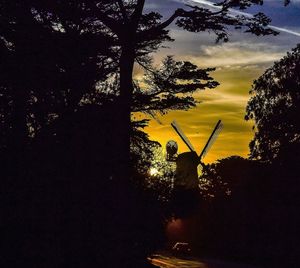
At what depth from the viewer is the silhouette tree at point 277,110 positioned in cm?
3844

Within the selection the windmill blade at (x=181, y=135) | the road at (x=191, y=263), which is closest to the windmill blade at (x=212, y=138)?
the windmill blade at (x=181, y=135)

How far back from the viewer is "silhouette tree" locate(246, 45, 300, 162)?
3844 centimetres

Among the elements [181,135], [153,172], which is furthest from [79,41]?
[181,135]

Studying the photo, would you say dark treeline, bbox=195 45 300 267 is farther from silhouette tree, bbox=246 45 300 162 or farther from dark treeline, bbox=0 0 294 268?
dark treeline, bbox=0 0 294 268

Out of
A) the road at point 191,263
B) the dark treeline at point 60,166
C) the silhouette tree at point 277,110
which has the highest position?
the silhouette tree at point 277,110

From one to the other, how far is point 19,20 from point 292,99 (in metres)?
25.0

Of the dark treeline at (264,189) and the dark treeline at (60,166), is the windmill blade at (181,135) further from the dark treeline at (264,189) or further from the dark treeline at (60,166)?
the dark treeline at (60,166)

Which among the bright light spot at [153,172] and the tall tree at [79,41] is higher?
the tall tree at [79,41]

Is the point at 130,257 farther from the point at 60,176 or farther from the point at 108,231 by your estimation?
the point at 60,176

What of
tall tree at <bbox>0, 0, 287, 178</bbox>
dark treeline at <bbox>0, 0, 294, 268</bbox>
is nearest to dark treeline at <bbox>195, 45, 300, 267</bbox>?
tall tree at <bbox>0, 0, 287, 178</bbox>

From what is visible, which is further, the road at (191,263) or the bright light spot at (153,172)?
the road at (191,263)

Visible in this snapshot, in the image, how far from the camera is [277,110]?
39.9 m

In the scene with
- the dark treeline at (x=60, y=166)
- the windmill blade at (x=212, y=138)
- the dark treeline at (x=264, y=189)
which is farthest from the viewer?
the windmill blade at (x=212, y=138)

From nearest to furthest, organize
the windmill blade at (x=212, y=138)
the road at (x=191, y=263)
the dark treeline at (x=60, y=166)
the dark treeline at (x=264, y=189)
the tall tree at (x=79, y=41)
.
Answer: the dark treeline at (x=60, y=166) < the tall tree at (x=79, y=41) < the road at (x=191, y=263) < the dark treeline at (x=264, y=189) < the windmill blade at (x=212, y=138)
